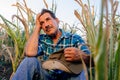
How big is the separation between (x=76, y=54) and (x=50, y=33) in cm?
43

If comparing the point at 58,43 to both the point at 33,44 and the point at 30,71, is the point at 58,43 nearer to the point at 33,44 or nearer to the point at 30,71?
the point at 33,44

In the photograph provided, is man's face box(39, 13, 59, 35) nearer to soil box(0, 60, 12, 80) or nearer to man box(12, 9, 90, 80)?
man box(12, 9, 90, 80)

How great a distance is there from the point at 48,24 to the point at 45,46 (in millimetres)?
182

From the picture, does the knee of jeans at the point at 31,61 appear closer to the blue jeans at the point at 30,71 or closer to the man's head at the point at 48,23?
the blue jeans at the point at 30,71

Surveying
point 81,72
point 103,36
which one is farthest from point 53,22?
point 103,36

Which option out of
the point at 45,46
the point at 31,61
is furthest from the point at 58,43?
the point at 31,61

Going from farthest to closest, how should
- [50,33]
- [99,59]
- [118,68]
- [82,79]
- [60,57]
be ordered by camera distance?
[50,33] → [60,57] → [82,79] → [118,68] → [99,59]

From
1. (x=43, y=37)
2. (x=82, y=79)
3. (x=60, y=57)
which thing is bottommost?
(x=82, y=79)

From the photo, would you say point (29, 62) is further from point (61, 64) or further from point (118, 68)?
point (118, 68)

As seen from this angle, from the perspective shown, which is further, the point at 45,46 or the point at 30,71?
the point at 45,46

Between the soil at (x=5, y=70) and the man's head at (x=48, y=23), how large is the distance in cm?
94

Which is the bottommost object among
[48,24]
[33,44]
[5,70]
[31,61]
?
[5,70]

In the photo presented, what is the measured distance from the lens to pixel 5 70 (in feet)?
10.3

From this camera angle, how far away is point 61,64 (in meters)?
1.95
